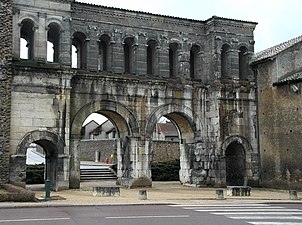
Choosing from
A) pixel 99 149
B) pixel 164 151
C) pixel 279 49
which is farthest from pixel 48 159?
pixel 99 149

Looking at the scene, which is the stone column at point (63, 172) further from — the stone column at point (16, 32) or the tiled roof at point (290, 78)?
the tiled roof at point (290, 78)

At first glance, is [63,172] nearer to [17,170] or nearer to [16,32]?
[17,170]

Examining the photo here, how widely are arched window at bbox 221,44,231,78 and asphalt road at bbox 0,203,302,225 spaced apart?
42.9 feet

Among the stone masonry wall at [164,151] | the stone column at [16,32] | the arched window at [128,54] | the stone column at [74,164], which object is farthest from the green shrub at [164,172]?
the stone column at [16,32]

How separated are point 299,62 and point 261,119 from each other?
153 inches

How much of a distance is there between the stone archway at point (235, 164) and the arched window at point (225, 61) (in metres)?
4.19

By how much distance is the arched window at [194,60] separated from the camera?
26750 millimetres

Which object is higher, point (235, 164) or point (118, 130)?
point (118, 130)

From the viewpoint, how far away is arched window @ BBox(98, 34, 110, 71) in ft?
79.9

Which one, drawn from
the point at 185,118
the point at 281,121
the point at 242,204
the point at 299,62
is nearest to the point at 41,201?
the point at 242,204

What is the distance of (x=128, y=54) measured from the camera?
25.6 metres

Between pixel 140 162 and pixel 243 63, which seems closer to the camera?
pixel 140 162

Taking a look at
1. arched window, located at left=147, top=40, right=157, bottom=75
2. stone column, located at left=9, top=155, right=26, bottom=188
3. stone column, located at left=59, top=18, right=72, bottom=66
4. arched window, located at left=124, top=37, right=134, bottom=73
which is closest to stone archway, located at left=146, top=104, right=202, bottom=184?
arched window, located at left=147, top=40, right=157, bottom=75

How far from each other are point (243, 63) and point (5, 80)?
46.7 ft
